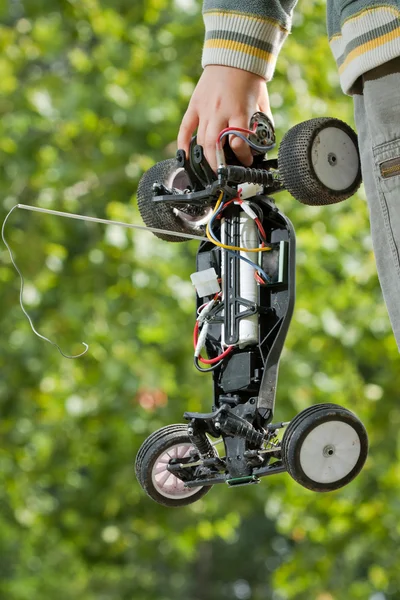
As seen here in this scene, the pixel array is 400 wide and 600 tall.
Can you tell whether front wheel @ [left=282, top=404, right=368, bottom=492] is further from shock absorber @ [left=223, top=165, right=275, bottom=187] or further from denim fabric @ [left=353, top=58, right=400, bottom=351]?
shock absorber @ [left=223, top=165, right=275, bottom=187]

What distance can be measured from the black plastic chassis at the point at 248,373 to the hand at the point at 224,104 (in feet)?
0.30

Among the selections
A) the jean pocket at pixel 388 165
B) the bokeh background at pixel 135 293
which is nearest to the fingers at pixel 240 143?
the jean pocket at pixel 388 165

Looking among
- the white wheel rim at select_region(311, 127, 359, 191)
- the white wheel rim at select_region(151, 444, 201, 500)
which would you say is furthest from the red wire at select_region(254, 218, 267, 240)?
the white wheel rim at select_region(151, 444, 201, 500)

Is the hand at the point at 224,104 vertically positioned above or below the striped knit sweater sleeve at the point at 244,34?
below

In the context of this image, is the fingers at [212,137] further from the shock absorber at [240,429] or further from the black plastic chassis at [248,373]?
the shock absorber at [240,429]

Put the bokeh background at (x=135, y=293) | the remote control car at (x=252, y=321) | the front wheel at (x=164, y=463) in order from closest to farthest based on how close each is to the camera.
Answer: the remote control car at (x=252, y=321)
the front wheel at (x=164, y=463)
the bokeh background at (x=135, y=293)

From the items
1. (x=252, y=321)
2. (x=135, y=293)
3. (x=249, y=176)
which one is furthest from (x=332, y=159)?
(x=135, y=293)

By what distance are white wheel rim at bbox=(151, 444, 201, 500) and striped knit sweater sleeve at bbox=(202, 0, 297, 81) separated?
1.80 feet

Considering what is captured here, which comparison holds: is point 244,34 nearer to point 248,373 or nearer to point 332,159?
point 332,159

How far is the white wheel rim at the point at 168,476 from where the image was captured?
1605 mm

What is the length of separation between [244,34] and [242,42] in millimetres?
13

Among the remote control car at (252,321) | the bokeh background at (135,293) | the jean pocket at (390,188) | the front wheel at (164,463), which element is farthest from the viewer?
the bokeh background at (135,293)

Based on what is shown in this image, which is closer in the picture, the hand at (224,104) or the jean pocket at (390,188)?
the jean pocket at (390,188)

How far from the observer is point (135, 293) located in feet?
16.1
